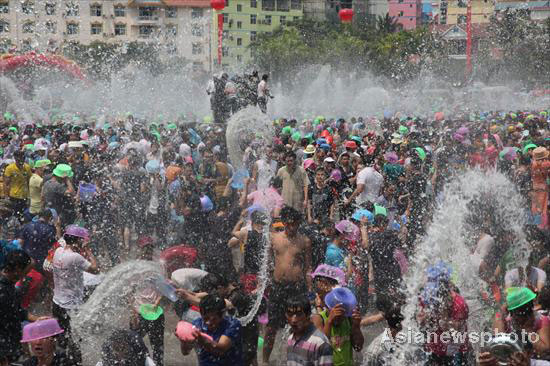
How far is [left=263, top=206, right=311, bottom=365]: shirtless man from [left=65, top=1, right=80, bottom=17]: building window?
83.6 metres

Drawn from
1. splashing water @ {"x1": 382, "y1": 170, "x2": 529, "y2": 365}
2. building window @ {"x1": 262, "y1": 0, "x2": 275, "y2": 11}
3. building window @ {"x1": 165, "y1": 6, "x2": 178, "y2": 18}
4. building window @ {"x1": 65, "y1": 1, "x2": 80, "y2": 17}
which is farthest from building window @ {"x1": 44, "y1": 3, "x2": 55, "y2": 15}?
splashing water @ {"x1": 382, "y1": 170, "x2": 529, "y2": 365}

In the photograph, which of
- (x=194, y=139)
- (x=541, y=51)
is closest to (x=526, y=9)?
(x=541, y=51)

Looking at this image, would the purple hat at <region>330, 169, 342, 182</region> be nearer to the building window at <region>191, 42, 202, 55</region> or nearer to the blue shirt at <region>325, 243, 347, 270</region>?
the blue shirt at <region>325, 243, 347, 270</region>

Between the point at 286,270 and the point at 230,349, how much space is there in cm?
208

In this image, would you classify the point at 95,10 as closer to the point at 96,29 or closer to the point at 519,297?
the point at 96,29

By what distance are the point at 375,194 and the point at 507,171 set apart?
362cm

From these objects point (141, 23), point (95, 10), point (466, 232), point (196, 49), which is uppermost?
point (95, 10)

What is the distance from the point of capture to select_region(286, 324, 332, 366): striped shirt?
4918mm

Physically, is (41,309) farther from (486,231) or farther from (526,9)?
(526,9)

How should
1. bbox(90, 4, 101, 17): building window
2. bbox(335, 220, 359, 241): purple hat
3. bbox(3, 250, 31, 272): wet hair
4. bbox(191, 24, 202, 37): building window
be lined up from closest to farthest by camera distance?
bbox(3, 250, 31, 272): wet hair
bbox(335, 220, 359, 241): purple hat
bbox(90, 4, 101, 17): building window
bbox(191, 24, 202, 37): building window

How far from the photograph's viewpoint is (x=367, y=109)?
34.0m

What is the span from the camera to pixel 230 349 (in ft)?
16.7

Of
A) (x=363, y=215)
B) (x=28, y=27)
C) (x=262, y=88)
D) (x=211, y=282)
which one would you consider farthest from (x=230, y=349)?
(x=28, y=27)

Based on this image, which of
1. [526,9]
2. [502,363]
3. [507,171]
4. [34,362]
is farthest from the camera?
[526,9]
